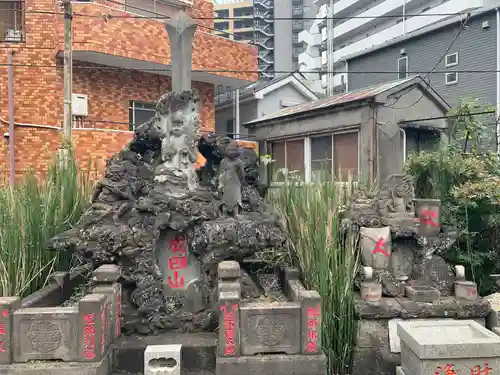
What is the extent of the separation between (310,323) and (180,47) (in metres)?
3.34

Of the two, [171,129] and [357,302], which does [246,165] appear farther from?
[357,302]

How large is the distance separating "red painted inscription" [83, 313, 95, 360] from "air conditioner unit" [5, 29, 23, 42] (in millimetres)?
9797

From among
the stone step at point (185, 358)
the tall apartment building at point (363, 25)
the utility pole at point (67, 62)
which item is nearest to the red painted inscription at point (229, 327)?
the stone step at point (185, 358)

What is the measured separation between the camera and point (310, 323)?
11.5 ft

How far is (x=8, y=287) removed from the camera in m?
4.08

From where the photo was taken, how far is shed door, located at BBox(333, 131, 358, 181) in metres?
9.84

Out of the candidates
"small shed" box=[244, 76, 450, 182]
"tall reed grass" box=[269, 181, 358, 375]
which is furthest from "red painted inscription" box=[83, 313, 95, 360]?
"small shed" box=[244, 76, 450, 182]

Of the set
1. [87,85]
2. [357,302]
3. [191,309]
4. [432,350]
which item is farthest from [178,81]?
[87,85]

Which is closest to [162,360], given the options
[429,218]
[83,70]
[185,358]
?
[185,358]

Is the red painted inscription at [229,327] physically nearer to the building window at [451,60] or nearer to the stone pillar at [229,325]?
the stone pillar at [229,325]

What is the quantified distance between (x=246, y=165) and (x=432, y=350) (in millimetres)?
2555

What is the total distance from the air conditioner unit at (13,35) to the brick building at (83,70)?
0.02 m

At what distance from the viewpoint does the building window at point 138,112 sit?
12305 millimetres

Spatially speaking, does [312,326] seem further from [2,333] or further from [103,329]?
[2,333]
